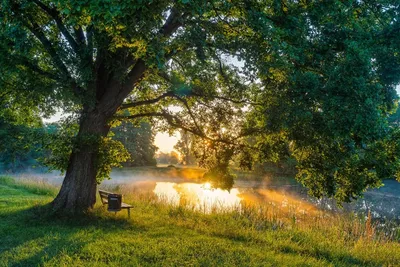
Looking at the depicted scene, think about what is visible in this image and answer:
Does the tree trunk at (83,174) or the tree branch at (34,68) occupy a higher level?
the tree branch at (34,68)

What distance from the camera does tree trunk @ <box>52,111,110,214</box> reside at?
9.67m

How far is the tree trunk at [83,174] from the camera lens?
31.7ft

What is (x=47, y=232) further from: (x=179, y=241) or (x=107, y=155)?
(x=179, y=241)

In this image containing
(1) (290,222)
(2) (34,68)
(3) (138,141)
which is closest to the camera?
(2) (34,68)

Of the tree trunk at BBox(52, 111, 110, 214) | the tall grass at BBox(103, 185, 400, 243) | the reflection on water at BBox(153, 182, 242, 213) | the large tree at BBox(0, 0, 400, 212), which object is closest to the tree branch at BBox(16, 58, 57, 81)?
the large tree at BBox(0, 0, 400, 212)

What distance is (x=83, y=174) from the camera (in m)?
9.87

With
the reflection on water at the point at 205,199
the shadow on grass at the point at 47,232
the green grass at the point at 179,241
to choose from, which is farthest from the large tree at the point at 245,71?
the reflection on water at the point at 205,199

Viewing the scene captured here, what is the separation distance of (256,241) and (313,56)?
5023 millimetres

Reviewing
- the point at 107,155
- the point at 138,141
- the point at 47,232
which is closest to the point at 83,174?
the point at 107,155

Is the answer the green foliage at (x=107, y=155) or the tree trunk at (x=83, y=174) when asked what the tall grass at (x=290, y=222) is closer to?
the green foliage at (x=107, y=155)

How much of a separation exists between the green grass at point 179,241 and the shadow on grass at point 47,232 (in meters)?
0.02

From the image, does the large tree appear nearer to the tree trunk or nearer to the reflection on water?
the tree trunk

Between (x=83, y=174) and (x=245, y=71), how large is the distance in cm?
602

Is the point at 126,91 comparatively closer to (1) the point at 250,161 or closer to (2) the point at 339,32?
(1) the point at 250,161
